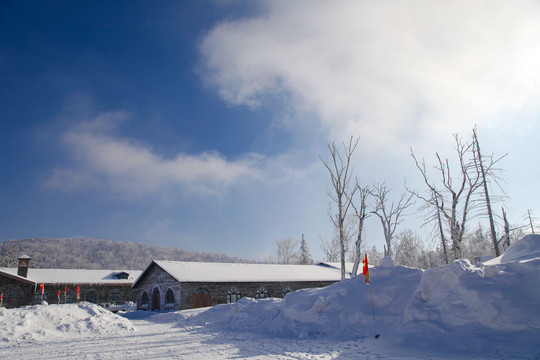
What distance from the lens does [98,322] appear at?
677 inches

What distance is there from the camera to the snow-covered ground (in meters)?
9.42

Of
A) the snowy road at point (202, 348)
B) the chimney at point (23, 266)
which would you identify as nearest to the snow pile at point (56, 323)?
the snowy road at point (202, 348)

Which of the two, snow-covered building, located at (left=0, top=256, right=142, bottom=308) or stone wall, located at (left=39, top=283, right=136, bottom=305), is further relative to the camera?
stone wall, located at (left=39, top=283, right=136, bottom=305)

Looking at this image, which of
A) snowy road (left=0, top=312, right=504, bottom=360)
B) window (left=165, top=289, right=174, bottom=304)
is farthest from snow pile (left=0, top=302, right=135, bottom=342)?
window (left=165, top=289, right=174, bottom=304)

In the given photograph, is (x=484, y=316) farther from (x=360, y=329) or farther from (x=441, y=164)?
(x=441, y=164)

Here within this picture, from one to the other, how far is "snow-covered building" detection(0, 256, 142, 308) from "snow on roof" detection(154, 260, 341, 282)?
10856mm

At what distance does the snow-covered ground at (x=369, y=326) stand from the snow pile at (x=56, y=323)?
0.14ft

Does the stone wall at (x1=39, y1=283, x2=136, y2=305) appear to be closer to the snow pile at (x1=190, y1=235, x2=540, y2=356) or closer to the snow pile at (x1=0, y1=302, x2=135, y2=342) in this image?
the snow pile at (x1=0, y1=302, x2=135, y2=342)

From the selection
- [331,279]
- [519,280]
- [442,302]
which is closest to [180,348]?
[442,302]

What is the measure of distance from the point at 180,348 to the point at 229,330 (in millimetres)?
4696

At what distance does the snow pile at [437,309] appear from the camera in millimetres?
9328

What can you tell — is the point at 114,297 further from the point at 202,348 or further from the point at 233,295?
the point at 202,348

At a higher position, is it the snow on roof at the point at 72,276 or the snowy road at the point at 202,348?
the snow on roof at the point at 72,276

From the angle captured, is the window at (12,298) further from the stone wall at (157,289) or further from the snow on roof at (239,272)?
the snow on roof at (239,272)
